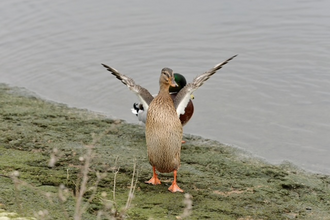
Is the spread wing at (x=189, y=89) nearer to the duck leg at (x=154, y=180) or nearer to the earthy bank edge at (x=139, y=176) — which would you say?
the earthy bank edge at (x=139, y=176)

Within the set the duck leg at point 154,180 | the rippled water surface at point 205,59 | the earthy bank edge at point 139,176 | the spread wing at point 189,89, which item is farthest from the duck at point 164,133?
the rippled water surface at point 205,59

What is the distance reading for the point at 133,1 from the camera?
12.8m

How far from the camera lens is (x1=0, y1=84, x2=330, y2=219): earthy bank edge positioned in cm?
426

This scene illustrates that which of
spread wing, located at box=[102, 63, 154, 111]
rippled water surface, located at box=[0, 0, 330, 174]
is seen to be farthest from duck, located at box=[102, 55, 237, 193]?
rippled water surface, located at box=[0, 0, 330, 174]

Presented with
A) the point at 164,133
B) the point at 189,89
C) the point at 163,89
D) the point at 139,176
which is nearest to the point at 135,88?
the point at 189,89

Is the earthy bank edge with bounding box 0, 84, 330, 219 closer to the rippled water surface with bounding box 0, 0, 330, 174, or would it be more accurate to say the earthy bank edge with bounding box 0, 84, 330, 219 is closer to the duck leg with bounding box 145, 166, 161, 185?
the duck leg with bounding box 145, 166, 161, 185

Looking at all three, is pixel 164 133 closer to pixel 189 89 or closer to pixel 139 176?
pixel 139 176

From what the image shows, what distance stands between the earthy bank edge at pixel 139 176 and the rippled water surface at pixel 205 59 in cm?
84

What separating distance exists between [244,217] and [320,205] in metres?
1.01

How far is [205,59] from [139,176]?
16.8 feet

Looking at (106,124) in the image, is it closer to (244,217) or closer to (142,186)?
(142,186)

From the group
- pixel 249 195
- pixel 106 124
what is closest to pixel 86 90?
pixel 106 124

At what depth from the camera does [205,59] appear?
1022 centimetres

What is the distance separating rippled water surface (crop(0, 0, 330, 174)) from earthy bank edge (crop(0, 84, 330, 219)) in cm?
84
